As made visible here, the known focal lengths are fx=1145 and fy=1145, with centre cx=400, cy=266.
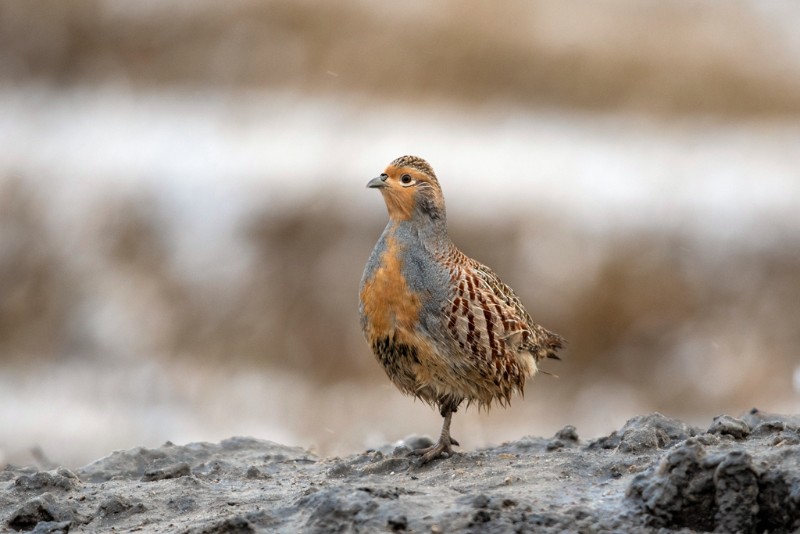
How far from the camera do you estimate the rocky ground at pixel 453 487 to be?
418cm

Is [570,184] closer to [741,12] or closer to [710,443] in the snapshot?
[741,12]

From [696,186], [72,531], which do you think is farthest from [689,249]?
[72,531]

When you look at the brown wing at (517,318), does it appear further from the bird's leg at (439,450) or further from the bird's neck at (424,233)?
the bird's leg at (439,450)

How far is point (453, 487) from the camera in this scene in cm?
503

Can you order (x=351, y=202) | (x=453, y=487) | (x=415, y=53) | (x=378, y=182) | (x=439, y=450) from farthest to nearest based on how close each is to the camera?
1. (x=415, y=53)
2. (x=351, y=202)
3. (x=378, y=182)
4. (x=439, y=450)
5. (x=453, y=487)

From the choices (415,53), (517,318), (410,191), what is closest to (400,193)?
(410,191)

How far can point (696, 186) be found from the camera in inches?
733

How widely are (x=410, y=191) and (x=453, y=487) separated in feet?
7.10

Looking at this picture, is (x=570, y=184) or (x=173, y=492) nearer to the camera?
(x=173, y=492)

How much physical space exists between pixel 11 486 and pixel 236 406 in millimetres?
9436

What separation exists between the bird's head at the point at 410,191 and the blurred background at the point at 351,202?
6860 mm

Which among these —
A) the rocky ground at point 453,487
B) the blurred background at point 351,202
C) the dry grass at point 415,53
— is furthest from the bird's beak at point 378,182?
the dry grass at point 415,53

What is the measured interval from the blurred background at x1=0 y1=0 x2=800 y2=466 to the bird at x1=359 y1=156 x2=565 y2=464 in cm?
678

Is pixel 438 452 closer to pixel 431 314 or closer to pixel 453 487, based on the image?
pixel 431 314
